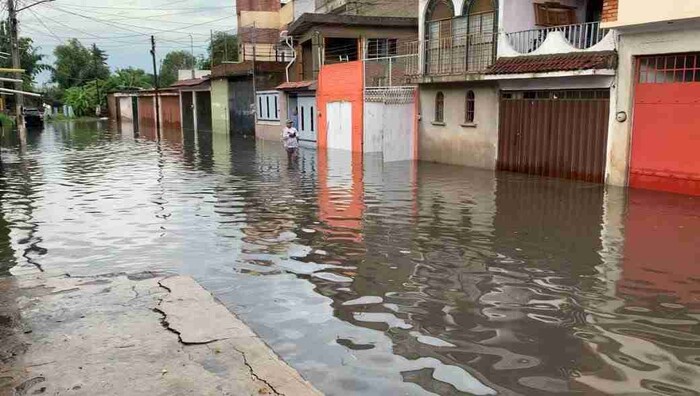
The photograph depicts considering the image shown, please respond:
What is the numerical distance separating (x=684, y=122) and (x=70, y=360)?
13.7 metres

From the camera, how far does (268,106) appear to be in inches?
1462

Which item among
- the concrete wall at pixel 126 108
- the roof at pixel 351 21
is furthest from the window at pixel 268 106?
the concrete wall at pixel 126 108

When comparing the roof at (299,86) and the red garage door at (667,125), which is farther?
the roof at (299,86)

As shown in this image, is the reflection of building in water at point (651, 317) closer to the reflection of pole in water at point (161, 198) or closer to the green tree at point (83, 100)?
the reflection of pole in water at point (161, 198)

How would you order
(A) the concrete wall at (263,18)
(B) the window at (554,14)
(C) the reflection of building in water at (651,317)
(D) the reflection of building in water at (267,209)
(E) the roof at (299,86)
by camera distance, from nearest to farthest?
(C) the reflection of building in water at (651,317) < (D) the reflection of building in water at (267,209) < (B) the window at (554,14) < (E) the roof at (299,86) < (A) the concrete wall at (263,18)

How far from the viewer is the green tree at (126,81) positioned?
7755cm

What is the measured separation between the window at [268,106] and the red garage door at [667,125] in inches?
924

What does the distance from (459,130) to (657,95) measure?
775cm

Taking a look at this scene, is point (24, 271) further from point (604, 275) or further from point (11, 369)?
point (604, 275)

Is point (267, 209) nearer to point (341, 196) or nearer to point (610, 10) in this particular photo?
point (341, 196)

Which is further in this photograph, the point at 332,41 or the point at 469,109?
the point at 332,41

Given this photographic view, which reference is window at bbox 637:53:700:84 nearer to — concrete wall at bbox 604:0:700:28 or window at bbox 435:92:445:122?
concrete wall at bbox 604:0:700:28

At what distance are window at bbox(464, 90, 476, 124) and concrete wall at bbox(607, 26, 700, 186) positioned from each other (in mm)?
5814

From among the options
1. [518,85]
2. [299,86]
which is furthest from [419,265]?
[299,86]
